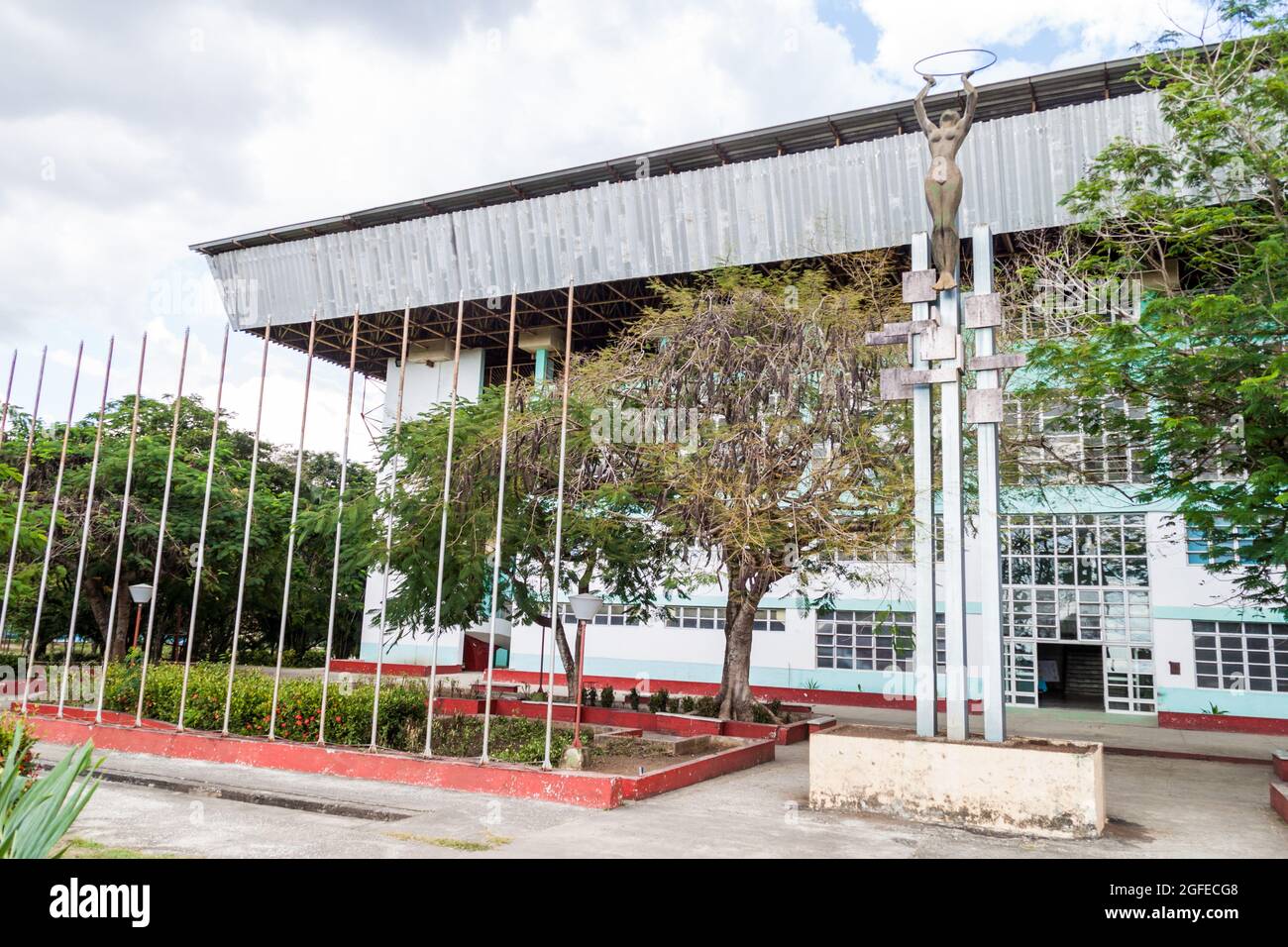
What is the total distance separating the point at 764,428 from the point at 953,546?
4.91 metres

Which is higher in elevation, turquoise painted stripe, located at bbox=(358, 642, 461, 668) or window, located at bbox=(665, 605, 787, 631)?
window, located at bbox=(665, 605, 787, 631)

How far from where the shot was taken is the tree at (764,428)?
45.6 feet

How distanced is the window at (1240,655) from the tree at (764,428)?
43.2 ft

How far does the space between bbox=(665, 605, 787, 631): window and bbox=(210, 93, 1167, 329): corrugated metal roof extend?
35.8 ft

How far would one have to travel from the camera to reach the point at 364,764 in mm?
11242

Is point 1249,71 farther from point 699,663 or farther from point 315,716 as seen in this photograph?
point 699,663

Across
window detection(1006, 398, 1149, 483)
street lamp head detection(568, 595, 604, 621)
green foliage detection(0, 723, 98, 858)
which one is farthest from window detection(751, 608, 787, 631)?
green foliage detection(0, 723, 98, 858)

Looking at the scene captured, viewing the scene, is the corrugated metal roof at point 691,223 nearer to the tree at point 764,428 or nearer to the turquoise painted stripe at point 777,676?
the tree at point 764,428

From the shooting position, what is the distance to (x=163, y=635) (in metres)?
35.5

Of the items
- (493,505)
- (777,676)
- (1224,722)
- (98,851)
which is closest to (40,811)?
(98,851)

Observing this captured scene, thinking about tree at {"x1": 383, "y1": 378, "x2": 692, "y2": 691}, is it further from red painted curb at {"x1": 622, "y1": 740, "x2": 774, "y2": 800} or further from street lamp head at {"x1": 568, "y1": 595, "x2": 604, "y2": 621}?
red painted curb at {"x1": 622, "y1": 740, "x2": 774, "y2": 800}

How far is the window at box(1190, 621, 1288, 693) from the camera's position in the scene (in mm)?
21859

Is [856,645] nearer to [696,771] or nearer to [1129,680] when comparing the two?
[1129,680]

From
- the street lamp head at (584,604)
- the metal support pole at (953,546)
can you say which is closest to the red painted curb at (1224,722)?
the metal support pole at (953,546)
